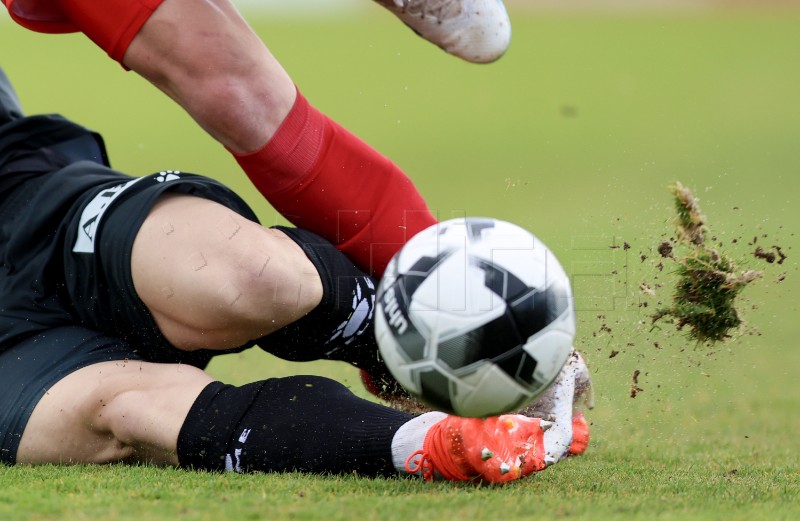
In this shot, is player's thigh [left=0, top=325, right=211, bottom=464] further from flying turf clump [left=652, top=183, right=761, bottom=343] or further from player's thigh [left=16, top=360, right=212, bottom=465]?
flying turf clump [left=652, top=183, right=761, bottom=343]

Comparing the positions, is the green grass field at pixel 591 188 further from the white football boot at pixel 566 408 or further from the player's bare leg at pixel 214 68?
the player's bare leg at pixel 214 68

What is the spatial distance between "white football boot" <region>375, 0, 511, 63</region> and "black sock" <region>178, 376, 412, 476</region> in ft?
3.37

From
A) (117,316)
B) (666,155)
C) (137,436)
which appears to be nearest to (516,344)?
(137,436)

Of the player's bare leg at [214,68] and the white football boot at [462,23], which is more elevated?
the white football boot at [462,23]

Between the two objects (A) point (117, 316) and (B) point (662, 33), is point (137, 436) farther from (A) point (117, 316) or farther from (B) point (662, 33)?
(B) point (662, 33)

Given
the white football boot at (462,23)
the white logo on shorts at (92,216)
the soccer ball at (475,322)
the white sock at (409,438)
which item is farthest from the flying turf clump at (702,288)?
the white logo on shorts at (92,216)

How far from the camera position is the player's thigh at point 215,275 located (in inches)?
88.4

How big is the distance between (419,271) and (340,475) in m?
0.46

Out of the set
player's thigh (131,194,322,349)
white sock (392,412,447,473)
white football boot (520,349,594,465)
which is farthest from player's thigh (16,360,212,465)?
white football boot (520,349,594,465)

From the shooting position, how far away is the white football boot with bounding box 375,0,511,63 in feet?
9.13

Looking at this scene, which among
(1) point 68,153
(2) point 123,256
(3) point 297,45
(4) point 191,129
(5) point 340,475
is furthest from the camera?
(3) point 297,45

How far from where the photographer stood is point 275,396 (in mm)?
2295

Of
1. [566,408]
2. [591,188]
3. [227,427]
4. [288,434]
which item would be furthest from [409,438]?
[591,188]

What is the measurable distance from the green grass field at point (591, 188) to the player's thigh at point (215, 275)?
334 mm
